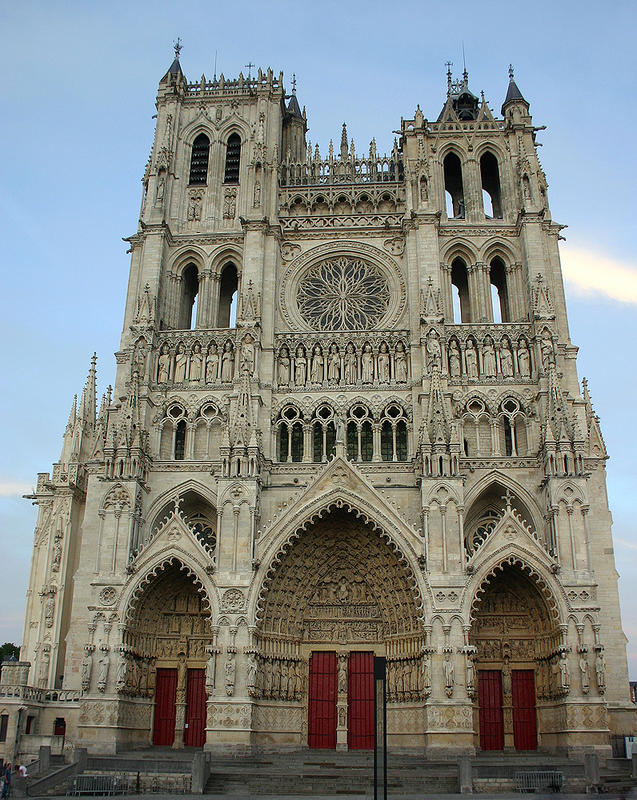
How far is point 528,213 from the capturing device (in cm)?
3191

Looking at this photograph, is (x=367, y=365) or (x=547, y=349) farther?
(x=367, y=365)

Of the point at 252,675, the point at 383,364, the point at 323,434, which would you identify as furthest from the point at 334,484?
the point at 252,675

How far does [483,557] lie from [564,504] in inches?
127

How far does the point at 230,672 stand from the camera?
24453 millimetres

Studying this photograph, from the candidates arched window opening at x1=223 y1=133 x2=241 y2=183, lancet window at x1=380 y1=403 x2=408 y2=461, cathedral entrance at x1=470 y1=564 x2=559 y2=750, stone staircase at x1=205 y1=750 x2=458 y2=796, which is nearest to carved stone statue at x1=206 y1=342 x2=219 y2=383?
lancet window at x1=380 y1=403 x2=408 y2=461

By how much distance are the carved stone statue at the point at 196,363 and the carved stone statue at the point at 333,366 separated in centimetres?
506

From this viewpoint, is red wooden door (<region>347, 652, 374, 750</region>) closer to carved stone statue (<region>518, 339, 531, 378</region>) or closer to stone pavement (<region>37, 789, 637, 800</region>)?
stone pavement (<region>37, 789, 637, 800</region>)

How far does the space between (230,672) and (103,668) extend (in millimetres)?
4136

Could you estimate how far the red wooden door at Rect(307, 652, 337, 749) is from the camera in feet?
87.2

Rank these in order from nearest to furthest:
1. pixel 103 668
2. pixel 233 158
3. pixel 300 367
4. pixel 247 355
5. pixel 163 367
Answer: pixel 103 668 → pixel 247 355 → pixel 300 367 → pixel 163 367 → pixel 233 158

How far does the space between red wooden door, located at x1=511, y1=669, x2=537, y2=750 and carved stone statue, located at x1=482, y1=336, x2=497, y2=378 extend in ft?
34.9

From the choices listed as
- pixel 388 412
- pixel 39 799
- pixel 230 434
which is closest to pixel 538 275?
pixel 388 412

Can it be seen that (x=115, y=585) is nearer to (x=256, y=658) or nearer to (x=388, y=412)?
(x=256, y=658)

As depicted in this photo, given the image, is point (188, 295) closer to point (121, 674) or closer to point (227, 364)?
point (227, 364)
